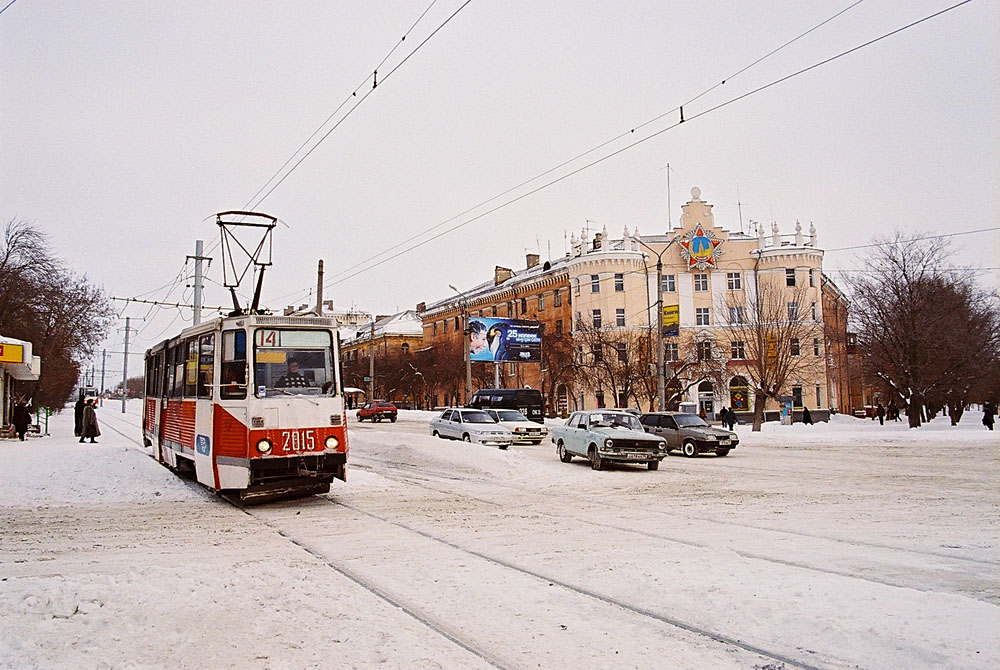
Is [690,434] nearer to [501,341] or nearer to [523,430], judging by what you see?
[523,430]

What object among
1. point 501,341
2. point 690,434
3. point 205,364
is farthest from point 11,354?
point 501,341

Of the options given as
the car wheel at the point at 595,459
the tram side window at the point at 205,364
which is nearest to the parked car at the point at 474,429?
the car wheel at the point at 595,459

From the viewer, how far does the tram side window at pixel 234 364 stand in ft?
42.6

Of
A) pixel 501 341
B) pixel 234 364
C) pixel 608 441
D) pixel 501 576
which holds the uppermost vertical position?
pixel 501 341

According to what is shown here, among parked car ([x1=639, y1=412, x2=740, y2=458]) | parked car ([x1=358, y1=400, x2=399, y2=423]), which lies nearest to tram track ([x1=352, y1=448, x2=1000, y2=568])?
parked car ([x1=639, y1=412, x2=740, y2=458])

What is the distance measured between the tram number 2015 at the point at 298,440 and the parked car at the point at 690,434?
1659 centimetres

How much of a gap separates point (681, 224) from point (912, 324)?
3055 centimetres

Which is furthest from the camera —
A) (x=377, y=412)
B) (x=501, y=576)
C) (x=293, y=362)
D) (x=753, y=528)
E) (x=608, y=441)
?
(x=377, y=412)

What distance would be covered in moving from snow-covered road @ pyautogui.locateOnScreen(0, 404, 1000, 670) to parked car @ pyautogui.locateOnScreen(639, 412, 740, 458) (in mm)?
10543

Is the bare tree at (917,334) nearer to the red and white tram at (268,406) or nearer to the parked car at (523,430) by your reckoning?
the parked car at (523,430)

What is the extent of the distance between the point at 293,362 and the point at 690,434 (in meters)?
18.0

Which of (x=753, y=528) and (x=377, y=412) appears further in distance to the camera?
(x=377, y=412)

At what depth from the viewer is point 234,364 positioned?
13.2m

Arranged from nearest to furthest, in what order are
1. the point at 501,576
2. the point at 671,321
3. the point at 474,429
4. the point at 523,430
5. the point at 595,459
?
the point at 501,576
the point at 595,459
the point at 474,429
the point at 523,430
the point at 671,321
